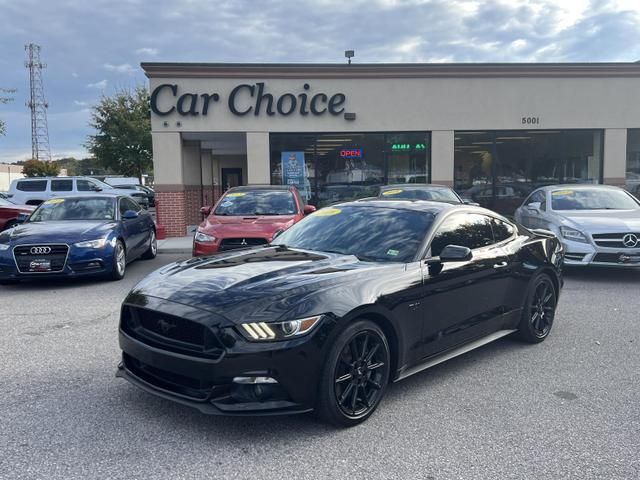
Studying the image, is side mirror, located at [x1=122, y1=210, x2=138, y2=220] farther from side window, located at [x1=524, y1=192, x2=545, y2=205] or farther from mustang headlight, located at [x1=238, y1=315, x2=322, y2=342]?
side window, located at [x1=524, y1=192, x2=545, y2=205]

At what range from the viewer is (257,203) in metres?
9.90

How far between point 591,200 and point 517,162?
7.20 m

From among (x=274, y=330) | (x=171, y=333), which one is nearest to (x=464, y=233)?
(x=274, y=330)

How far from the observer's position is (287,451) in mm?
3324

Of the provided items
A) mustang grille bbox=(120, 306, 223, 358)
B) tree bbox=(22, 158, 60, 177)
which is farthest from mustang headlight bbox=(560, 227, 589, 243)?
tree bbox=(22, 158, 60, 177)

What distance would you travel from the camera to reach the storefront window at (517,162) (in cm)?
1678

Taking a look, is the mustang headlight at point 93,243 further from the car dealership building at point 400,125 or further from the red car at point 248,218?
the car dealership building at point 400,125

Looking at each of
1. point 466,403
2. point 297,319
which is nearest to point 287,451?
point 297,319

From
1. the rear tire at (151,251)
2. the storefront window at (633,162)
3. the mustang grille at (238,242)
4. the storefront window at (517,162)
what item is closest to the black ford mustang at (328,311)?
the mustang grille at (238,242)

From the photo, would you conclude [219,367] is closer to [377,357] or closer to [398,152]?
[377,357]

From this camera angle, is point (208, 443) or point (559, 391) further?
point (559, 391)

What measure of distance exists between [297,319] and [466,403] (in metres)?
1.58

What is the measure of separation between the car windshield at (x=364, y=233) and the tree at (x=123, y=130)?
98.9 ft

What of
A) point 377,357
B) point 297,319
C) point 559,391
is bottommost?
point 559,391
